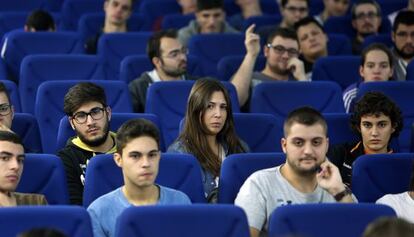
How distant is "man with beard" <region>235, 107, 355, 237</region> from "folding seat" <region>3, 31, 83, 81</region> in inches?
140

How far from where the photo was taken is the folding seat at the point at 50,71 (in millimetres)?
7242

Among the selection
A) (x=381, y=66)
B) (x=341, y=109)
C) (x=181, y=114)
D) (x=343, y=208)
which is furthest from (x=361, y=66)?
(x=343, y=208)

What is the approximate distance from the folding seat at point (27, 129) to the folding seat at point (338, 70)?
2.38 metres

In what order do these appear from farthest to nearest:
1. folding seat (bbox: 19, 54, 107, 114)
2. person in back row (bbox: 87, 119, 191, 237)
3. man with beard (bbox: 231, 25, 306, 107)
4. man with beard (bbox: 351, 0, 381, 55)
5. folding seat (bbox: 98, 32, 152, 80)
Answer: man with beard (bbox: 351, 0, 381, 55) → folding seat (bbox: 98, 32, 152, 80) → man with beard (bbox: 231, 25, 306, 107) → folding seat (bbox: 19, 54, 107, 114) → person in back row (bbox: 87, 119, 191, 237)

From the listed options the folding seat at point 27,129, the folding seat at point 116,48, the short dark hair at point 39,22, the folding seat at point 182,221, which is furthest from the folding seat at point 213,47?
the folding seat at point 182,221

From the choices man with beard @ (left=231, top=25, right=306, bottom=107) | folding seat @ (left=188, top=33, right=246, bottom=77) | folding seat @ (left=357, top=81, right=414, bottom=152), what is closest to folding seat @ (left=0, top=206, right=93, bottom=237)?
folding seat @ (left=357, top=81, right=414, bottom=152)

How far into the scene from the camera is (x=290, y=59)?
759cm

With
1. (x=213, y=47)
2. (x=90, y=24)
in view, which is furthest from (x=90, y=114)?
(x=90, y=24)

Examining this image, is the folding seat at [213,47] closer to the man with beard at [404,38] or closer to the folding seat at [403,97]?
the man with beard at [404,38]

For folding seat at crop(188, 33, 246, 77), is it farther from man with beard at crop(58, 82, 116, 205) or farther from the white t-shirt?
the white t-shirt

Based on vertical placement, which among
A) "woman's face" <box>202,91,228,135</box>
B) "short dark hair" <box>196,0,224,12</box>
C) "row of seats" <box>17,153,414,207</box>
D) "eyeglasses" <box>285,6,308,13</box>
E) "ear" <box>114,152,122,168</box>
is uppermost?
"short dark hair" <box>196,0,224,12</box>

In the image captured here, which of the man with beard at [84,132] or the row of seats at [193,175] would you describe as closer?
the row of seats at [193,175]

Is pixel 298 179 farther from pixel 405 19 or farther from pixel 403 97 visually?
pixel 405 19

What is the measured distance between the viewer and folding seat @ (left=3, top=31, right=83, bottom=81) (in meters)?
8.12
